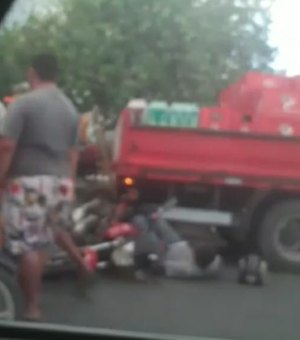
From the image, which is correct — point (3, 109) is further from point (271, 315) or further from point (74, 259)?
point (271, 315)

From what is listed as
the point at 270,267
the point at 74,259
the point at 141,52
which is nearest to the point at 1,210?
the point at 74,259

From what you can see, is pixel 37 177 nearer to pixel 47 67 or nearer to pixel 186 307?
pixel 47 67

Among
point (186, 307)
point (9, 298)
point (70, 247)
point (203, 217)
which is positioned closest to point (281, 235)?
point (203, 217)

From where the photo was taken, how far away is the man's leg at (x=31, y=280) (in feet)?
10.1

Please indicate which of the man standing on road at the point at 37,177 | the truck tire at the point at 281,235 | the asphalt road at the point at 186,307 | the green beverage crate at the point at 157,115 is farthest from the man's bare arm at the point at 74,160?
the truck tire at the point at 281,235

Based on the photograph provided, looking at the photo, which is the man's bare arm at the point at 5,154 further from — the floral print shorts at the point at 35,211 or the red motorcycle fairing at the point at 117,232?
the red motorcycle fairing at the point at 117,232

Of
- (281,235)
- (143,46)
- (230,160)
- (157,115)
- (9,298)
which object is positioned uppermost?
(143,46)

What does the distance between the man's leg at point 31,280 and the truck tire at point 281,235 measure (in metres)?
0.81

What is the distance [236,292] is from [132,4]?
1123 millimetres

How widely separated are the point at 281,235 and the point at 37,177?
0.90 metres

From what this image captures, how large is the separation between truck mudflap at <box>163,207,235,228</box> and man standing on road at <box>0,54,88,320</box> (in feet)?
1.27

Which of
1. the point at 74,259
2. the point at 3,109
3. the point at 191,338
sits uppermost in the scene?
the point at 3,109

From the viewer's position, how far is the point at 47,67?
122 inches

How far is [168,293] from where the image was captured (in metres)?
3.10
